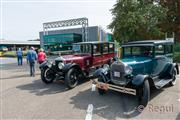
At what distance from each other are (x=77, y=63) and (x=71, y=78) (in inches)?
32.7

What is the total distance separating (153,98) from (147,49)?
166 centimetres

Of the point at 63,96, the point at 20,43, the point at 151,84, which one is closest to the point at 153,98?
the point at 151,84

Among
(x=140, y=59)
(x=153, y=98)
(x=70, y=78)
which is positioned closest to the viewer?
(x=153, y=98)

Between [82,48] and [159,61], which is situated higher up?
[82,48]

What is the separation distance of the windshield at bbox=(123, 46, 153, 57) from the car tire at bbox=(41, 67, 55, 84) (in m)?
3.49

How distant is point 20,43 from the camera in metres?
66.4

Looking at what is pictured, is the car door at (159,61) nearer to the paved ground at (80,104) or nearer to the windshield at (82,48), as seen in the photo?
the paved ground at (80,104)

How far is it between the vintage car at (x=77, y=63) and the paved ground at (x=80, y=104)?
0.65 meters

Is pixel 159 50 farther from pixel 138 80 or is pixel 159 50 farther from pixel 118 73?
pixel 138 80

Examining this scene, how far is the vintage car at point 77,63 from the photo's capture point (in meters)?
7.23

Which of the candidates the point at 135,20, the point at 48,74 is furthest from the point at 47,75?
the point at 135,20

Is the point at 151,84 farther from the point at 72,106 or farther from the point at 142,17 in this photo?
the point at 142,17

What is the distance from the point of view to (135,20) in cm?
1753

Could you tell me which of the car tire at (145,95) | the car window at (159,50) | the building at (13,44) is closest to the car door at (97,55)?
Result: the car window at (159,50)
